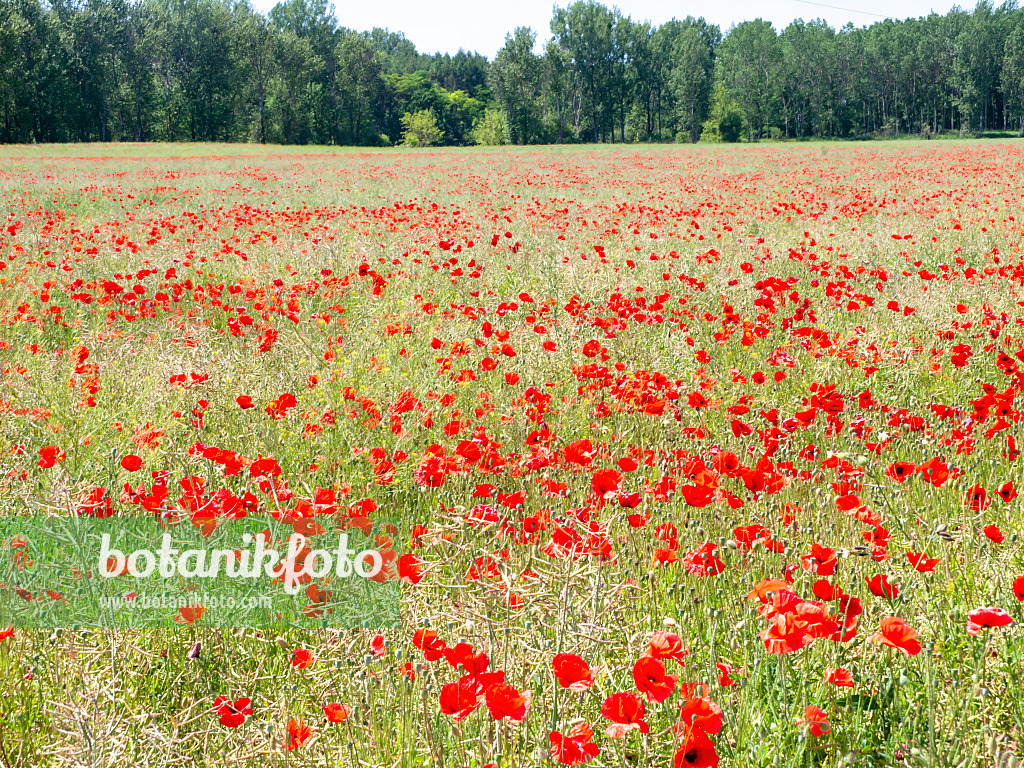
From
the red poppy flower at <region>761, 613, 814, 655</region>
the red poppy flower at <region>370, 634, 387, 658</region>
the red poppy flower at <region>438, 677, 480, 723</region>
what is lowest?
the red poppy flower at <region>370, 634, 387, 658</region>

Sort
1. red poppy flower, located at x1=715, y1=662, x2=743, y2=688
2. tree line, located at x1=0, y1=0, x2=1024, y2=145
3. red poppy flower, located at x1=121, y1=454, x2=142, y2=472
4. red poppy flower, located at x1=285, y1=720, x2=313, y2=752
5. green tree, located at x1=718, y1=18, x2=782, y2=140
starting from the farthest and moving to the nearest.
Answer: green tree, located at x1=718, y1=18, x2=782, y2=140, tree line, located at x1=0, y1=0, x2=1024, y2=145, red poppy flower, located at x1=121, y1=454, x2=142, y2=472, red poppy flower, located at x1=715, y1=662, x2=743, y2=688, red poppy flower, located at x1=285, y1=720, x2=313, y2=752

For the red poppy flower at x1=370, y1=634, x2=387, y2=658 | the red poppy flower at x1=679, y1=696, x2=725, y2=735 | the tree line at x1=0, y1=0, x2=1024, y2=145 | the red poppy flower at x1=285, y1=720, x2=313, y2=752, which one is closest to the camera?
the red poppy flower at x1=679, y1=696, x2=725, y2=735

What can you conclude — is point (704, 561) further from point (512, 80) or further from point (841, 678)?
point (512, 80)

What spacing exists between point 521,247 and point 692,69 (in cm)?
7098

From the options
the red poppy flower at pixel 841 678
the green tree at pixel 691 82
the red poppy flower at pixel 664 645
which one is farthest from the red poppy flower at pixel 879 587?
the green tree at pixel 691 82

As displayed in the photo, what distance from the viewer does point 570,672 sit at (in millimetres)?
1153

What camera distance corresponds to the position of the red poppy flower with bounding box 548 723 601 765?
1147mm

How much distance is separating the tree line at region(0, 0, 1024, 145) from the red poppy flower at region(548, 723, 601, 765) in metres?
65.5

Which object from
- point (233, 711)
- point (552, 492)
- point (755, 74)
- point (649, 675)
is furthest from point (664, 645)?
point (755, 74)

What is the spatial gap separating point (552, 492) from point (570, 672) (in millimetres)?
1205

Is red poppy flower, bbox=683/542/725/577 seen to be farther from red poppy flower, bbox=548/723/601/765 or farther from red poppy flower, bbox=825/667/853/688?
red poppy flower, bbox=548/723/601/765

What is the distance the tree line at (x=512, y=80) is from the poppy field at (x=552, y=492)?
201 ft

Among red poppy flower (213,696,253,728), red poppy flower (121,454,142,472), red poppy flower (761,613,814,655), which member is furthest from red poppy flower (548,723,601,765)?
red poppy flower (121,454,142,472)

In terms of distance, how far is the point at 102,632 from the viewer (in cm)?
195
